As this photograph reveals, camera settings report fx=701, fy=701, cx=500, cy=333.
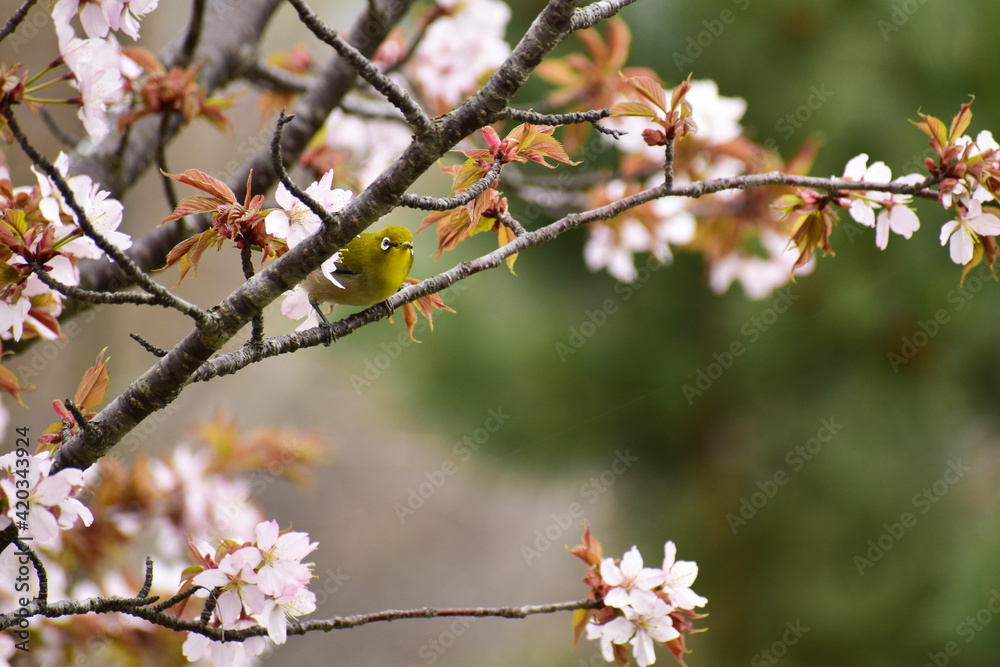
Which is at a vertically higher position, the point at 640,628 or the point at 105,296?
the point at 105,296

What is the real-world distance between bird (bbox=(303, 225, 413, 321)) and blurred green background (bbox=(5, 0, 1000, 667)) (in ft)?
5.58

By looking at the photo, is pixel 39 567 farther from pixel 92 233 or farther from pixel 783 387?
pixel 783 387

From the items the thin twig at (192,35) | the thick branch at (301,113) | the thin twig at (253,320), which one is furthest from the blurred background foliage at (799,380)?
the thin twig at (253,320)

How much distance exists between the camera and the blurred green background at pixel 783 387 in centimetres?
246

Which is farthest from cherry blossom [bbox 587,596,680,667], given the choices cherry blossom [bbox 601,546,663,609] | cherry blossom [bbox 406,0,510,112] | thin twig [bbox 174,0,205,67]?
cherry blossom [bbox 406,0,510,112]

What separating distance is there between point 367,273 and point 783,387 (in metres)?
2.26

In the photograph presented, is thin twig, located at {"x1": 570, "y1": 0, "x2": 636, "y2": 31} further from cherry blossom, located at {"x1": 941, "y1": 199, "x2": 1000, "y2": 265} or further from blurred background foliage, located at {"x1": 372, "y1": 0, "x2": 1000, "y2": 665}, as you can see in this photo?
blurred background foliage, located at {"x1": 372, "y1": 0, "x2": 1000, "y2": 665}

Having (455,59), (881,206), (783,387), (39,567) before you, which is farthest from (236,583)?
(783,387)

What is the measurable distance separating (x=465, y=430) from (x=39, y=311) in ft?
7.33

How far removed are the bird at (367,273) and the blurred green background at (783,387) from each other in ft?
5.58

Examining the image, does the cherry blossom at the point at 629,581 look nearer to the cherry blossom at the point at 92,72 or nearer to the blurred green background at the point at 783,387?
the cherry blossom at the point at 92,72

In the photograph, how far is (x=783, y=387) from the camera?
9.19ft

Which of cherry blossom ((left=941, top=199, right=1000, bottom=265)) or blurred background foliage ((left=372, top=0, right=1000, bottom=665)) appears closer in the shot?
cherry blossom ((left=941, top=199, right=1000, bottom=265))

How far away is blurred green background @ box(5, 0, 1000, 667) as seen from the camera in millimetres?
2463
